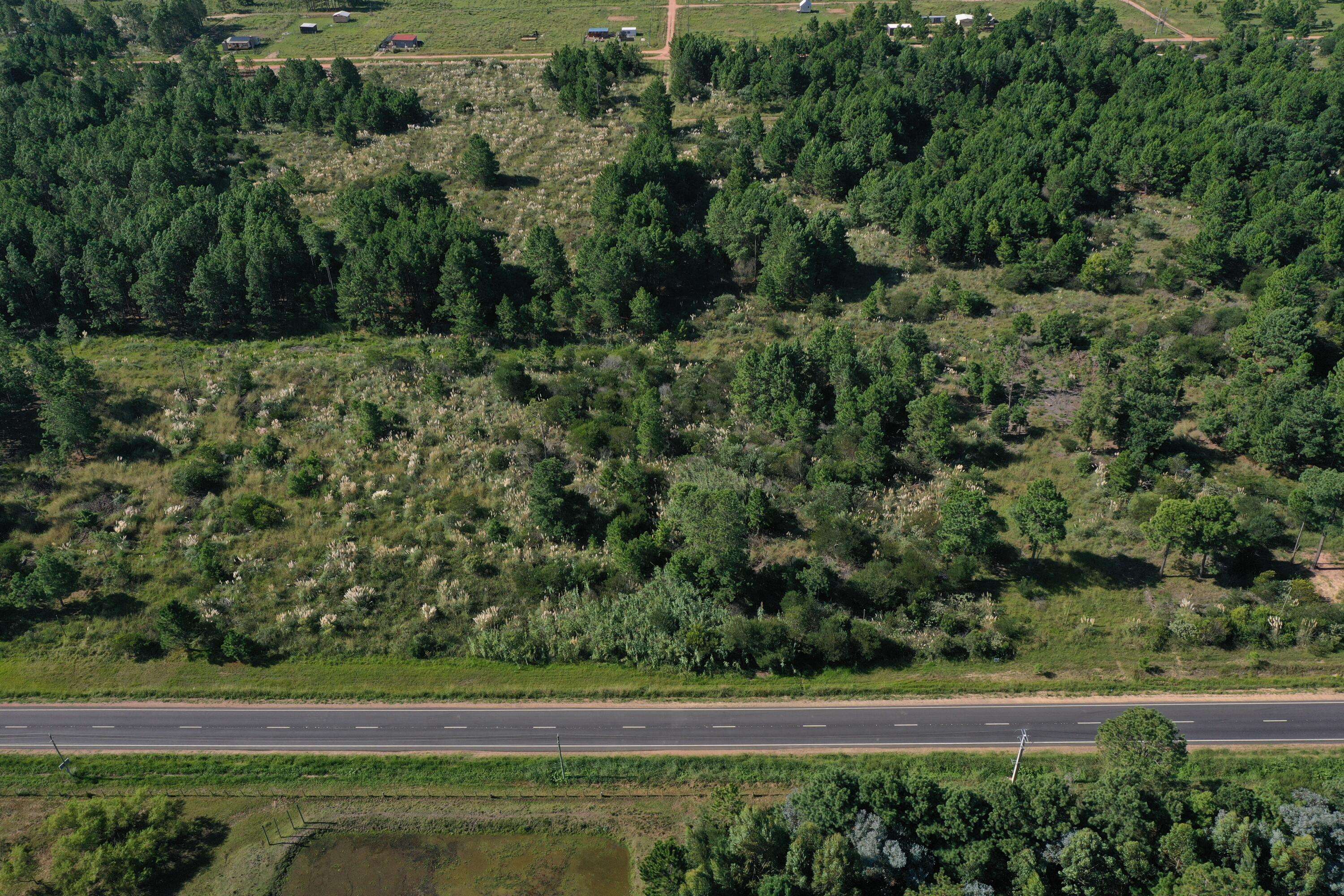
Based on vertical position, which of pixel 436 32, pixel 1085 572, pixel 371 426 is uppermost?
pixel 436 32

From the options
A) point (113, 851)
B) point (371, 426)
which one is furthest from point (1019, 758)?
point (371, 426)

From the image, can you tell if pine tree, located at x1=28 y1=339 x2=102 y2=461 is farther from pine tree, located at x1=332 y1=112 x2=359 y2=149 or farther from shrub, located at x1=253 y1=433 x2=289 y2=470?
pine tree, located at x1=332 y1=112 x2=359 y2=149

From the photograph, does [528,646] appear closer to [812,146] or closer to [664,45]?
[812,146]

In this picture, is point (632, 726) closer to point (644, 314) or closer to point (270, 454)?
point (270, 454)

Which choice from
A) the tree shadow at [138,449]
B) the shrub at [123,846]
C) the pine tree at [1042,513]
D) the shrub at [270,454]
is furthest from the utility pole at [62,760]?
the pine tree at [1042,513]

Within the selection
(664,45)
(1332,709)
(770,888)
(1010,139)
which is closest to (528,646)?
(770,888)

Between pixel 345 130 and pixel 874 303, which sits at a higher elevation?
pixel 345 130
